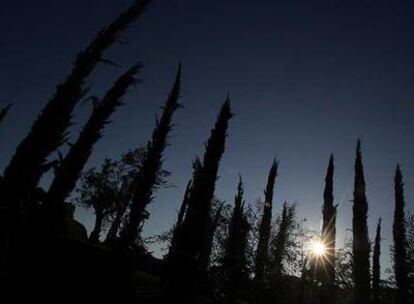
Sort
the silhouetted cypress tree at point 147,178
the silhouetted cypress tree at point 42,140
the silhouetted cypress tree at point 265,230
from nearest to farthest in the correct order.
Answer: the silhouetted cypress tree at point 42,140 < the silhouetted cypress tree at point 147,178 < the silhouetted cypress tree at point 265,230

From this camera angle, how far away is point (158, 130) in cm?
1811

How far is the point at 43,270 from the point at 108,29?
8.90m

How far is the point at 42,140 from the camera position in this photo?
11688 millimetres

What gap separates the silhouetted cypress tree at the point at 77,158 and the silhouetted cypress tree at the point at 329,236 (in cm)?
1658

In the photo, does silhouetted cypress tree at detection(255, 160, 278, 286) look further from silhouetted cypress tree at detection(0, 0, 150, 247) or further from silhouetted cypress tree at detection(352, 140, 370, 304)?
silhouetted cypress tree at detection(0, 0, 150, 247)

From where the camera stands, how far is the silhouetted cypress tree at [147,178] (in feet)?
53.6

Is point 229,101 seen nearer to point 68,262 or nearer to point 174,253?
point 174,253

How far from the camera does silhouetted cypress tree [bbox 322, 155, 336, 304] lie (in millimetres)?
23589

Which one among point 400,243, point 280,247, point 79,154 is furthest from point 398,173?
point 79,154

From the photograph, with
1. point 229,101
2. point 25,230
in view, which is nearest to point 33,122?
point 25,230

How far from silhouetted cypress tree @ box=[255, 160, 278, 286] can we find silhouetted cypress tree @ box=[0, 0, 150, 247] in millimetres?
16019

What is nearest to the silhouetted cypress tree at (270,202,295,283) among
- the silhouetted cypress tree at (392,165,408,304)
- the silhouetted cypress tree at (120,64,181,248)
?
the silhouetted cypress tree at (392,165,408,304)

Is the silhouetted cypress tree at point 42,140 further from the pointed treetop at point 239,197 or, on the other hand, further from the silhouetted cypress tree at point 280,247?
the silhouetted cypress tree at point 280,247

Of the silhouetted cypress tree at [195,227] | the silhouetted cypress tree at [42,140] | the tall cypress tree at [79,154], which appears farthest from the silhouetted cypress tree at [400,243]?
the silhouetted cypress tree at [42,140]
